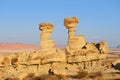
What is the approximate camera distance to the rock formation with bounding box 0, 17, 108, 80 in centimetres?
2777

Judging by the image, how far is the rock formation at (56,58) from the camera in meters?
27.8

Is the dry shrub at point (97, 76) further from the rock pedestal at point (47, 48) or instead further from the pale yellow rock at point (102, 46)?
the rock pedestal at point (47, 48)

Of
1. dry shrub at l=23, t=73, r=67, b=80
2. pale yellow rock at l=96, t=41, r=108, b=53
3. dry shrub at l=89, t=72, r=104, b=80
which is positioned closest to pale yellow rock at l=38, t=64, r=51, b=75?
dry shrub at l=23, t=73, r=67, b=80

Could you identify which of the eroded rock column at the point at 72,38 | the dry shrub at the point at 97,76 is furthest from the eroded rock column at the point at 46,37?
the dry shrub at the point at 97,76

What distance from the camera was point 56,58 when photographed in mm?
28078

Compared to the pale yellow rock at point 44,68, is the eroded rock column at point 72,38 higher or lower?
higher

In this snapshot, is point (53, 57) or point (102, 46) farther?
point (102, 46)

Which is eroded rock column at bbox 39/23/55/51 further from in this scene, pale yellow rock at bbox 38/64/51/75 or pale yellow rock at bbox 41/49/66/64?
pale yellow rock at bbox 38/64/51/75

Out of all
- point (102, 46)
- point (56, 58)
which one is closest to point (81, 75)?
point (56, 58)

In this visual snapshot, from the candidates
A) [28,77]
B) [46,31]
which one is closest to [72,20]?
[46,31]

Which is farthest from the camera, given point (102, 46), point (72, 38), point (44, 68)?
point (102, 46)

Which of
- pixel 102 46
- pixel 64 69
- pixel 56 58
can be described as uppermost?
pixel 102 46

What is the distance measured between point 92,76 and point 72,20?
617 cm

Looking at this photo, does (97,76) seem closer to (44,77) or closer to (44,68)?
(44,77)
